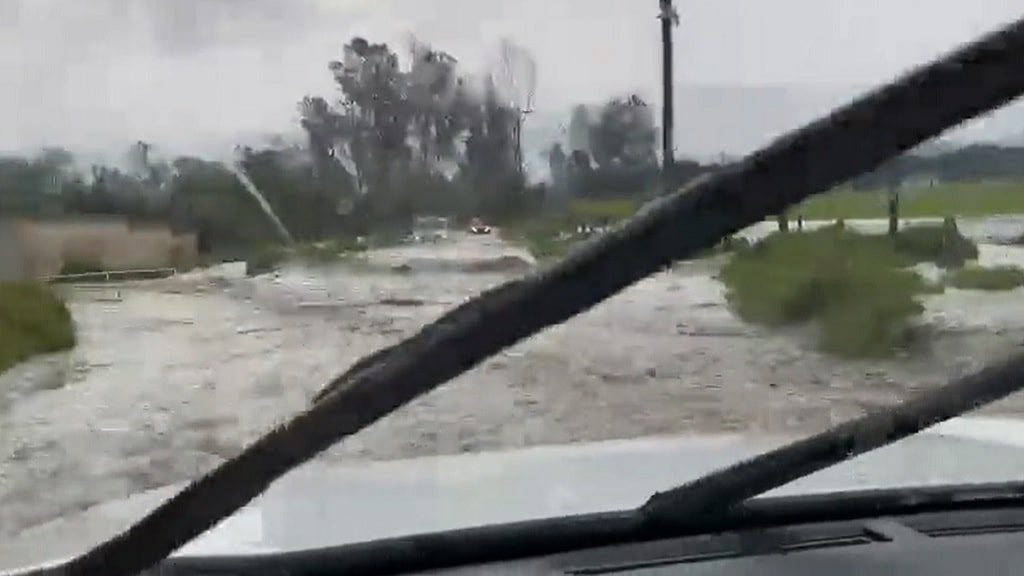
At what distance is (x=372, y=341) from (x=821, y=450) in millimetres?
952

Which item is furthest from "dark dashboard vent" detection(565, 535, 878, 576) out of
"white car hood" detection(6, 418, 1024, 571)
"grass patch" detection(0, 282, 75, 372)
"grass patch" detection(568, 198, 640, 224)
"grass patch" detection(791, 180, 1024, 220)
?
"grass patch" detection(0, 282, 75, 372)

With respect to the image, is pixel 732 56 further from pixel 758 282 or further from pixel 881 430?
pixel 881 430

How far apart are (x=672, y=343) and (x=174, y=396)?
1345mm

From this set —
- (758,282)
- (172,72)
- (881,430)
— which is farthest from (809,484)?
(172,72)

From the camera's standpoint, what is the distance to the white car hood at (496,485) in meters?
2.43

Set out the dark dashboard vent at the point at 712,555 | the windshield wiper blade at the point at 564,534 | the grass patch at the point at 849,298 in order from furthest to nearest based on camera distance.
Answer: the grass patch at the point at 849,298 < the dark dashboard vent at the point at 712,555 < the windshield wiper blade at the point at 564,534

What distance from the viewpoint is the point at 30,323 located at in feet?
10.4

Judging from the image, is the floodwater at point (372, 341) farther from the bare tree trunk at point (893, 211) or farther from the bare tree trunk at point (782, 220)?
the bare tree trunk at point (782, 220)

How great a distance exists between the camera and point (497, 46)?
3445 mm

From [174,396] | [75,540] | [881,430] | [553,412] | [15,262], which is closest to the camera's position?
[75,540]

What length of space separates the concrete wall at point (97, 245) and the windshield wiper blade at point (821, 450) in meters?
1.35

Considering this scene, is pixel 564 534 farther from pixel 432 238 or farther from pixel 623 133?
pixel 623 133

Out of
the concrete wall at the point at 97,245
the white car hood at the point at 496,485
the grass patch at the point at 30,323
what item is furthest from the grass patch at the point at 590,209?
the grass patch at the point at 30,323

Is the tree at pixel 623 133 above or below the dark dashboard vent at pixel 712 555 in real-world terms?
above
